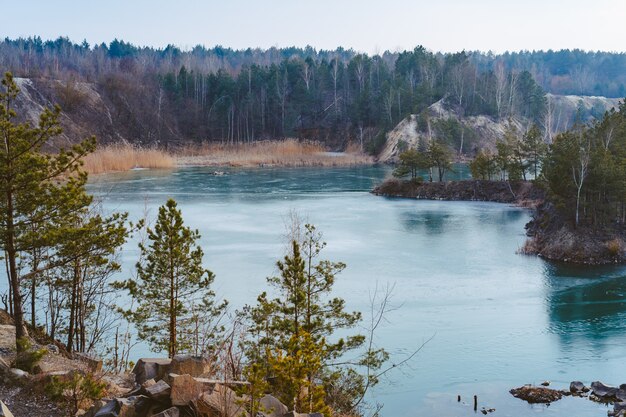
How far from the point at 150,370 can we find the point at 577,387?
516 inches

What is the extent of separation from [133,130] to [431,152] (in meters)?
64.8

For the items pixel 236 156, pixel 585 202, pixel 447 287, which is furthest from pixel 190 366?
pixel 236 156

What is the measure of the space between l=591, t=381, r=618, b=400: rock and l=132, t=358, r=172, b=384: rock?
12.9 m

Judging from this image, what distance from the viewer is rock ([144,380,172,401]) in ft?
29.4

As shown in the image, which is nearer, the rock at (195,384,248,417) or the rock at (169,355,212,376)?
the rock at (195,384,248,417)

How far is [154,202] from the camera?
163ft

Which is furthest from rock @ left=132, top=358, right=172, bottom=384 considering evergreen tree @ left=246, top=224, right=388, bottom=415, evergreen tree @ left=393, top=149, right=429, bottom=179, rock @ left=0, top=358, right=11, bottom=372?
evergreen tree @ left=393, top=149, right=429, bottom=179

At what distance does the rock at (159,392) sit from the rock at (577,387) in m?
13.7

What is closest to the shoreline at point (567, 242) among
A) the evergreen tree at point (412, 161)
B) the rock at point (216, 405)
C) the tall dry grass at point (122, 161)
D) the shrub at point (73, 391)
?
the evergreen tree at point (412, 161)

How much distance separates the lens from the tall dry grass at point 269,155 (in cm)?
9075

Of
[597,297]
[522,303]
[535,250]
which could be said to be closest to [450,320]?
[522,303]

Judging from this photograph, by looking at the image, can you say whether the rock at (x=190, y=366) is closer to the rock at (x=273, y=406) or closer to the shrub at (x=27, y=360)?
the rock at (x=273, y=406)

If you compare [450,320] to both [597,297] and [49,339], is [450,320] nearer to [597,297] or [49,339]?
[597,297]

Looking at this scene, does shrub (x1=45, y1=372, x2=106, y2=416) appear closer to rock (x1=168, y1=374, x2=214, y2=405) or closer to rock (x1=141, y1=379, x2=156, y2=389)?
rock (x1=141, y1=379, x2=156, y2=389)
